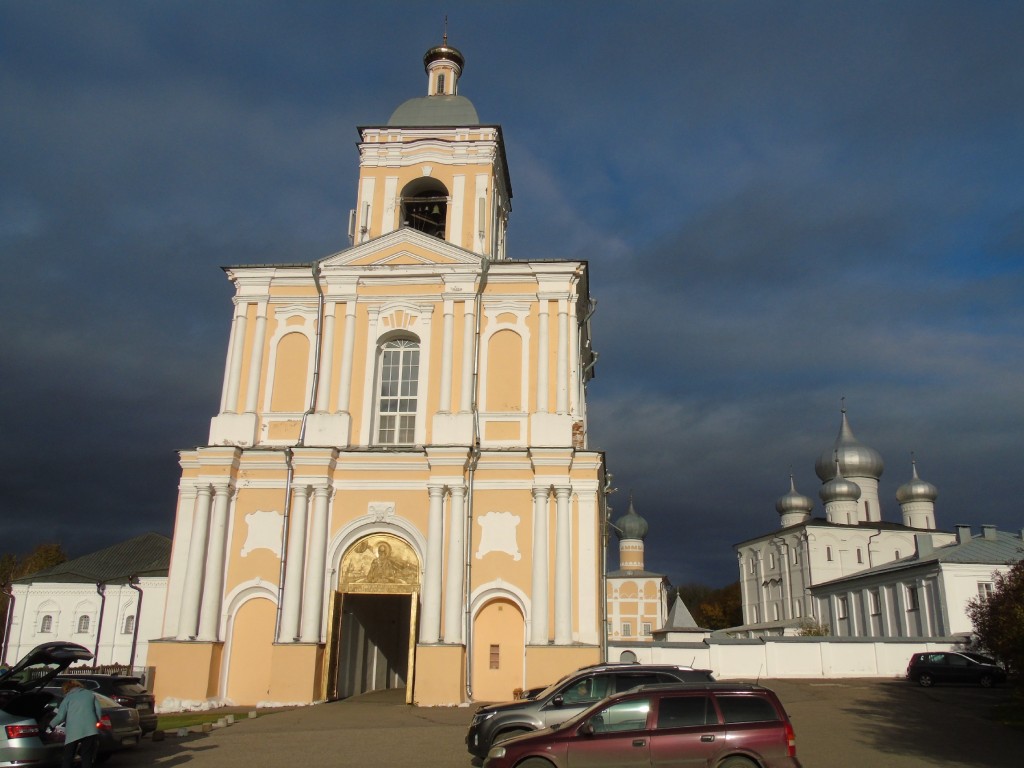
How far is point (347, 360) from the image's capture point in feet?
84.1

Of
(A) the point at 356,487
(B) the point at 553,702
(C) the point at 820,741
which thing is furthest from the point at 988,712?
(A) the point at 356,487

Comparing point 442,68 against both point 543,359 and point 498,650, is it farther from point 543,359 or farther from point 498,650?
point 498,650

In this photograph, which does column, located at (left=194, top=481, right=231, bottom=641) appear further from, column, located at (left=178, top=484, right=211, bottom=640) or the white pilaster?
column, located at (left=178, top=484, right=211, bottom=640)

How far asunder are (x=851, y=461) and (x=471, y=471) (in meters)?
65.5

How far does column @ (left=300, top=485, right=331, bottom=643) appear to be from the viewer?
909 inches

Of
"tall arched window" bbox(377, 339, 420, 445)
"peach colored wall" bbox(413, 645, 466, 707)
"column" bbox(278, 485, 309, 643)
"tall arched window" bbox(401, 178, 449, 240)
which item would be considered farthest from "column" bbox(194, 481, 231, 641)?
"tall arched window" bbox(401, 178, 449, 240)

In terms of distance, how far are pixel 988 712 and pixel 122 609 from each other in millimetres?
46224

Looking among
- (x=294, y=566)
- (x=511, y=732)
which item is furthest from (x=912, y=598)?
(x=511, y=732)

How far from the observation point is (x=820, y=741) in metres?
16.3

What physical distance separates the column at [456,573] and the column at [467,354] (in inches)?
101

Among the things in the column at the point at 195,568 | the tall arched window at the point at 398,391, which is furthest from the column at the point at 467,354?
the column at the point at 195,568

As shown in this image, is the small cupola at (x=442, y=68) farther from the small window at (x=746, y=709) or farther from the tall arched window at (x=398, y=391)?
the small window at (x=746, y=709)

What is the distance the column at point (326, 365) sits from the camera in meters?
25.2

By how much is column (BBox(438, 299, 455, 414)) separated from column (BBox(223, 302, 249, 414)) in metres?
5.79
